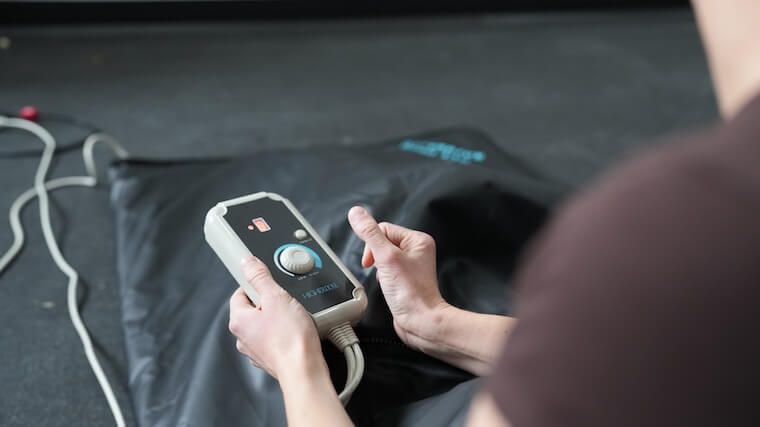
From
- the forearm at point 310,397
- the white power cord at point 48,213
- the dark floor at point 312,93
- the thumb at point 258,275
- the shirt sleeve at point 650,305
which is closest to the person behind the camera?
the shirt sleeve at point 650,305

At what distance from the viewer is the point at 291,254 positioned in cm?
78

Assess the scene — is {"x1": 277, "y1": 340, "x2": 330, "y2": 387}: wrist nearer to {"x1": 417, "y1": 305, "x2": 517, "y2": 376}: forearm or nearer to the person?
{"x1": 417, "y1": 305, "x2": 517, "y2": 376}: forearm

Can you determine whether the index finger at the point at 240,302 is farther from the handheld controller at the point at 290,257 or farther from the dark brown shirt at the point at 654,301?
the dark brown shirt at the point at 654,301

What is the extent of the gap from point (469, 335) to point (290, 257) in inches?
8.3

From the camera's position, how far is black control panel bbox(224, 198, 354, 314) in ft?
2.48

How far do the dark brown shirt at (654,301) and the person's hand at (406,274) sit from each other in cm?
47

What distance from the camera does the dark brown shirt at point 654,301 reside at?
267mm

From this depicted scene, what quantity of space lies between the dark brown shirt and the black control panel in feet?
1.55

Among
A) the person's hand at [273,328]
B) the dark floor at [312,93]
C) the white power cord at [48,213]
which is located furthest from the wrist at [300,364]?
the dark floor at [312,93]

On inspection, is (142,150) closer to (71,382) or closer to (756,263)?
(71,382)

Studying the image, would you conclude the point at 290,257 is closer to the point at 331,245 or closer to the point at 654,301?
the point at 331,245

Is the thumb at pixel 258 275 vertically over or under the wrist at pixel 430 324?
over

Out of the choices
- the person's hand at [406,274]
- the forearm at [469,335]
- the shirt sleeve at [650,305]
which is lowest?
the forearm at [469,335]

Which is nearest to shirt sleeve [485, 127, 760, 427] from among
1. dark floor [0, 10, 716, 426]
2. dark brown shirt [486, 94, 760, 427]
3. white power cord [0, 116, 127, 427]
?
dark brown shirt [486, 94, 760, 427]
